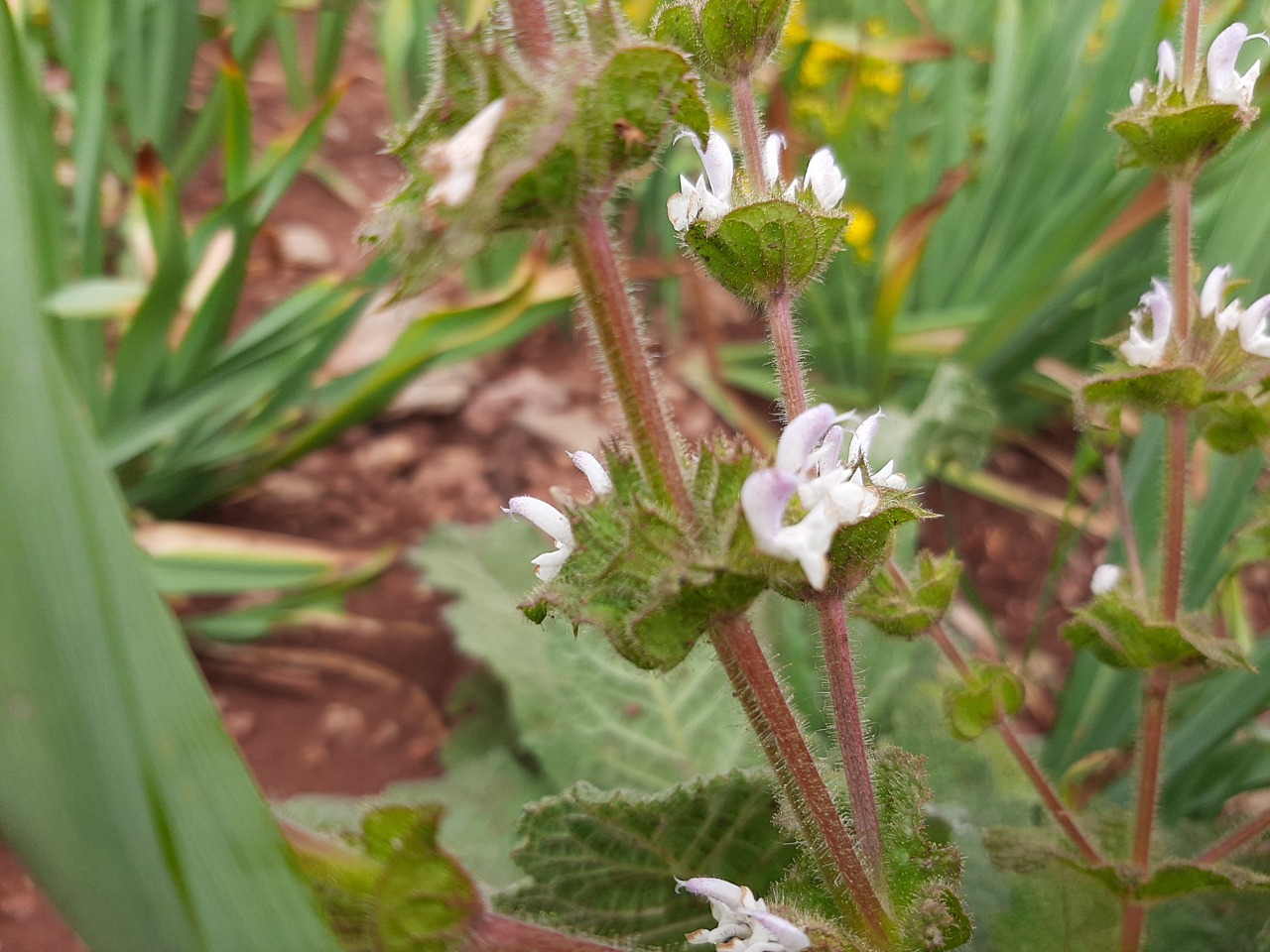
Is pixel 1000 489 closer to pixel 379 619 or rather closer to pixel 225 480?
pixel 379 619

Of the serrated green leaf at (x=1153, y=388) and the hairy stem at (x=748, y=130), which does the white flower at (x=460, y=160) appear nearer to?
the hairy stem at (x=748, y=130)

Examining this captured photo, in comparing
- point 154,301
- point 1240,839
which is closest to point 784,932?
point 1240,839


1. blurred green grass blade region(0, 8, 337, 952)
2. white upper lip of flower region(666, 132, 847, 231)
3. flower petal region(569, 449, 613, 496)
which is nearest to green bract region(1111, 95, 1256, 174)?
white upper lip of flower region(666, 132, 847, 231)

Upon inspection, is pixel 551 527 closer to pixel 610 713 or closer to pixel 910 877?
pixel 910 877

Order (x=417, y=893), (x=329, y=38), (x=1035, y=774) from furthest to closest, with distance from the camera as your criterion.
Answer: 1. (x=329, y=38)
2. (x=1035, y=774)
3. (x=417, y=893)

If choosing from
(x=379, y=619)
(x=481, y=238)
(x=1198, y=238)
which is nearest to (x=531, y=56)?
(x=481, y=238)

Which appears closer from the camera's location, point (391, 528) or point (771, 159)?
point (771, 159)

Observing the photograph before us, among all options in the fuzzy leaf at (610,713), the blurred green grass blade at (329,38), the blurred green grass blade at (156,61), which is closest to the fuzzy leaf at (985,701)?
the fuzzy leaf at (610,713)

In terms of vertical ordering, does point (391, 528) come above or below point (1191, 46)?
below
